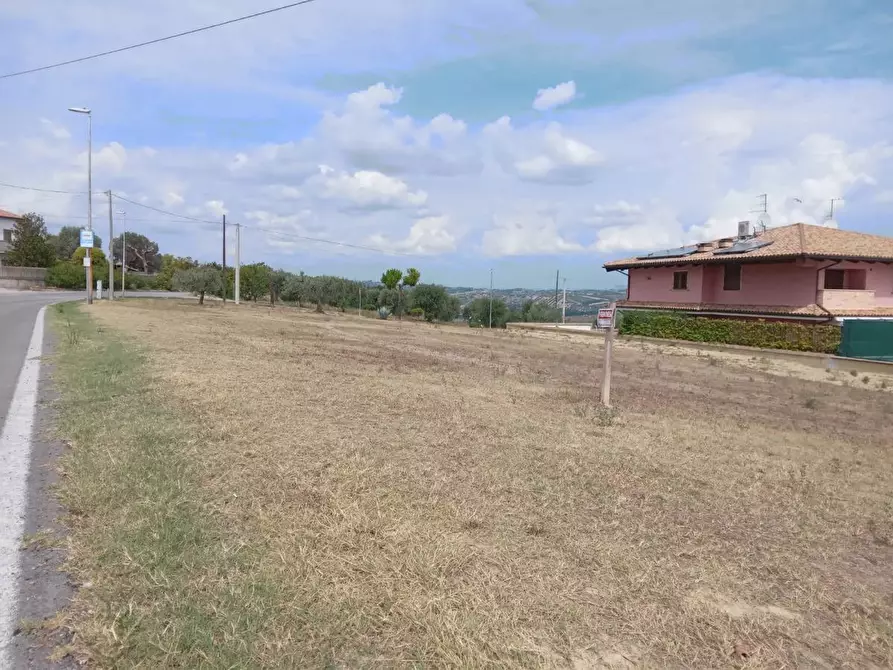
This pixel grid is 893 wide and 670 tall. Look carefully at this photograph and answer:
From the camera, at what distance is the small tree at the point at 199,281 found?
51.9 m

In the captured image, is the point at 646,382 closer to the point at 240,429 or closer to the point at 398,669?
the point at 240,429

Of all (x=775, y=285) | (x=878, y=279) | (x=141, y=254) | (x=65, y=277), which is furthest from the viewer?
(x=141, y=254)

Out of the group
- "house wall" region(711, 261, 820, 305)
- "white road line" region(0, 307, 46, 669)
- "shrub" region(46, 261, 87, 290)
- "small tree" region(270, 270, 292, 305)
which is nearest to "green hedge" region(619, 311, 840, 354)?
"house wall" region(711, 261, 820, 305)

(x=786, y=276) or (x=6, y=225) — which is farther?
(x=6, y=225)

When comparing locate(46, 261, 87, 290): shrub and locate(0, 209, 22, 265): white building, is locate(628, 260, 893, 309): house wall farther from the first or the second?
locate(0, 209, 22, 265): white building

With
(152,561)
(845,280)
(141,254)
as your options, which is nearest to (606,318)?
(152,561)

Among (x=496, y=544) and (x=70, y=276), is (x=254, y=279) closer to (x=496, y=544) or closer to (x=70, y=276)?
(x=70, y=276)

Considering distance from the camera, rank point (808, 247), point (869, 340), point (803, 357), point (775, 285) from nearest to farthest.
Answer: point (869, 340) < point (803, 357) < point (808, 247) < point (775, 285)

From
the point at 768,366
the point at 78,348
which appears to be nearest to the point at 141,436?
the point at 78,348

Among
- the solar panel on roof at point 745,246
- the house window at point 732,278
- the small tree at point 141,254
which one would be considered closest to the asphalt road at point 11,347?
the house window at point 732,278

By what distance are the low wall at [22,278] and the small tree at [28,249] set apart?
4882mm

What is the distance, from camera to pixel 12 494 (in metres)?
4.68

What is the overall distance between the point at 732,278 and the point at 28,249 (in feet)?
247

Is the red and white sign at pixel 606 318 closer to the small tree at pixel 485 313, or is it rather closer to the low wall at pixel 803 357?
the low wall at pixel 803 357
